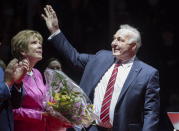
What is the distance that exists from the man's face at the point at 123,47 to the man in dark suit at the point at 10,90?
126 cm

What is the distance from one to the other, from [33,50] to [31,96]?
18.8 inches

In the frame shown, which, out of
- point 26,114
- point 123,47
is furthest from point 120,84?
point 26,114

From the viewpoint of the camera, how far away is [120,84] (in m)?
5.86

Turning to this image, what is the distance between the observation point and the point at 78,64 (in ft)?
20.1

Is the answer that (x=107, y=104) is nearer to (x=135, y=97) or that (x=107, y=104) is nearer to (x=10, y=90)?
(x=135, y=97)

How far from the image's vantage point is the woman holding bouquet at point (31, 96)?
211 inches

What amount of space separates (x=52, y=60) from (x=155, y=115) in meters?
1.55

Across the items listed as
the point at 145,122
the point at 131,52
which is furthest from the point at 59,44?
the point at 145,122

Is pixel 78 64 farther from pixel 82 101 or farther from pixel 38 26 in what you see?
pixel 38 26

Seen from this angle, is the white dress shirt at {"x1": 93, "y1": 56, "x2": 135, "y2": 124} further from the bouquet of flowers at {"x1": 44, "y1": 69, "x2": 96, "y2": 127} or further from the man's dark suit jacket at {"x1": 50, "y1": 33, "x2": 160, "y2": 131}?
the bouquet of flowers at {"x1": 44, "y1": 69, "x2": 96, "y2": 127}

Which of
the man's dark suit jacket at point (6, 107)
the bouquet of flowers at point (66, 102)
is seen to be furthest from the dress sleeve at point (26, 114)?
the man's dark suit jacket at point (6, 107)

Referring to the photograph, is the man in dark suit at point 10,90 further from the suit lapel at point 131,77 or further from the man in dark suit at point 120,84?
the suit lapel at point 131,77

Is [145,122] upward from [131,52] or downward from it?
A: downward

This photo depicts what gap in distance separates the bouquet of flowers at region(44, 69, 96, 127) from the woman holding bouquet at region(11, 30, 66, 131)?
17cm
